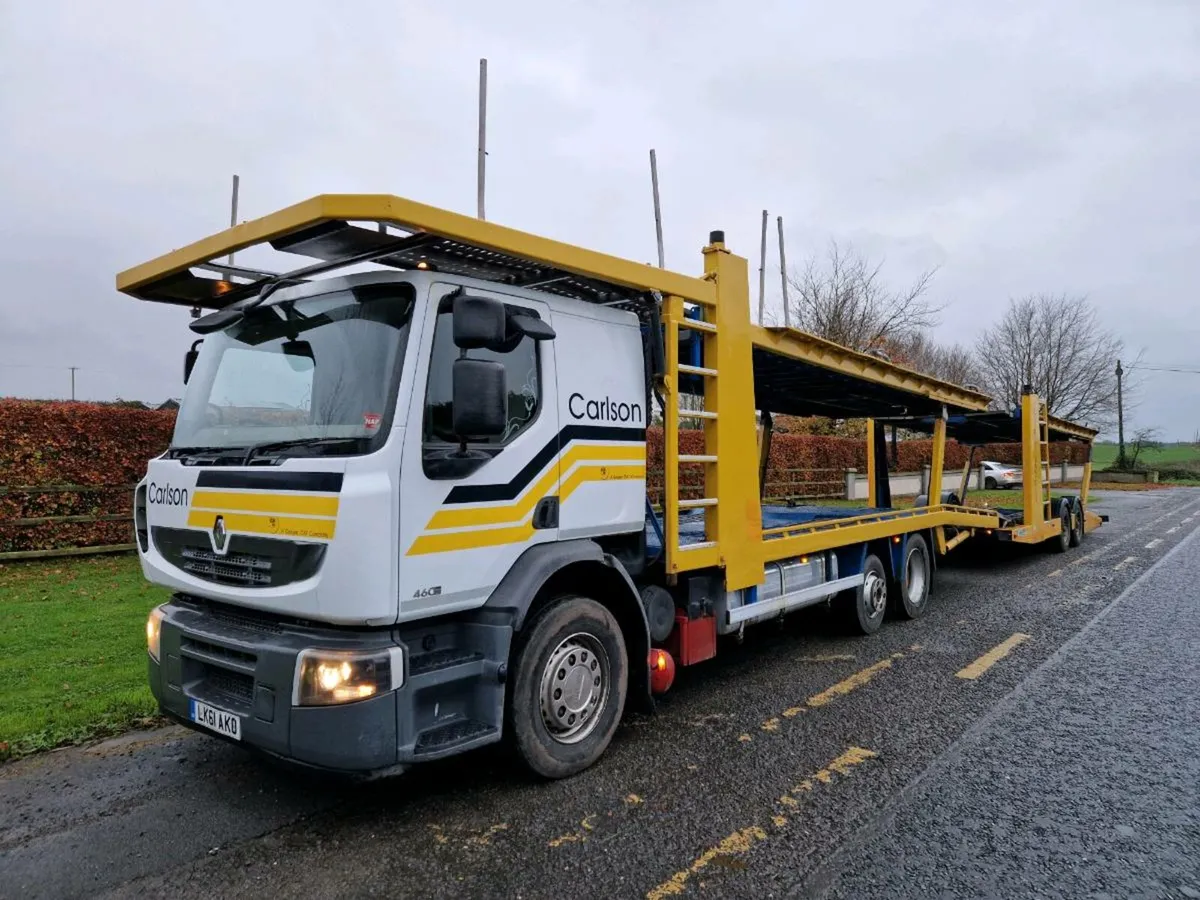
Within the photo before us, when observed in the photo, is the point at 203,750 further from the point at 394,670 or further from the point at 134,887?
the point at 394,670

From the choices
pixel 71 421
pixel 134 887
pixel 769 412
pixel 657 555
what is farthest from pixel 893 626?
pixel 71 421

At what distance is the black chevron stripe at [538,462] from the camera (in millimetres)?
3402

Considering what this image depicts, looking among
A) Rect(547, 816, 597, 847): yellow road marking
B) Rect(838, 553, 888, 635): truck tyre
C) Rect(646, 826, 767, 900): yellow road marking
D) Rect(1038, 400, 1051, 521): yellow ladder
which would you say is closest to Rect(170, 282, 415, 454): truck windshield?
Rect(547, 816, 597, 847): yellow road marking

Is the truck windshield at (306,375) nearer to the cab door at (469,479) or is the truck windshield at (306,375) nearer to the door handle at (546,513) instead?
the cab door at (469,479)

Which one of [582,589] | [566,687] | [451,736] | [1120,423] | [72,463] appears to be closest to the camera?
[451,736]

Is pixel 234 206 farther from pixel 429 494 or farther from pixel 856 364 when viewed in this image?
pixel 856 364

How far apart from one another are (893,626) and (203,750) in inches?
235

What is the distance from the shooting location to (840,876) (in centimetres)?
292

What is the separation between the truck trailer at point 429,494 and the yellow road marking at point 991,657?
2101 mm

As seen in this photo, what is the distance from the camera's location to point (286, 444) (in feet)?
11.1

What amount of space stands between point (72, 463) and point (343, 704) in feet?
29.5

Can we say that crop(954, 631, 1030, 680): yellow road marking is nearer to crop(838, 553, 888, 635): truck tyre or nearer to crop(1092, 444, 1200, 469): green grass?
crop(838, 553, 888, 635): truck tyre

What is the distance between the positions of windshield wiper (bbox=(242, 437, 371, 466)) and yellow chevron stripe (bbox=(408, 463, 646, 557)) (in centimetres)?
53

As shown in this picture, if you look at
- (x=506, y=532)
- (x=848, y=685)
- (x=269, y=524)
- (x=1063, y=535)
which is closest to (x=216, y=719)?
(x=269, y=524)
